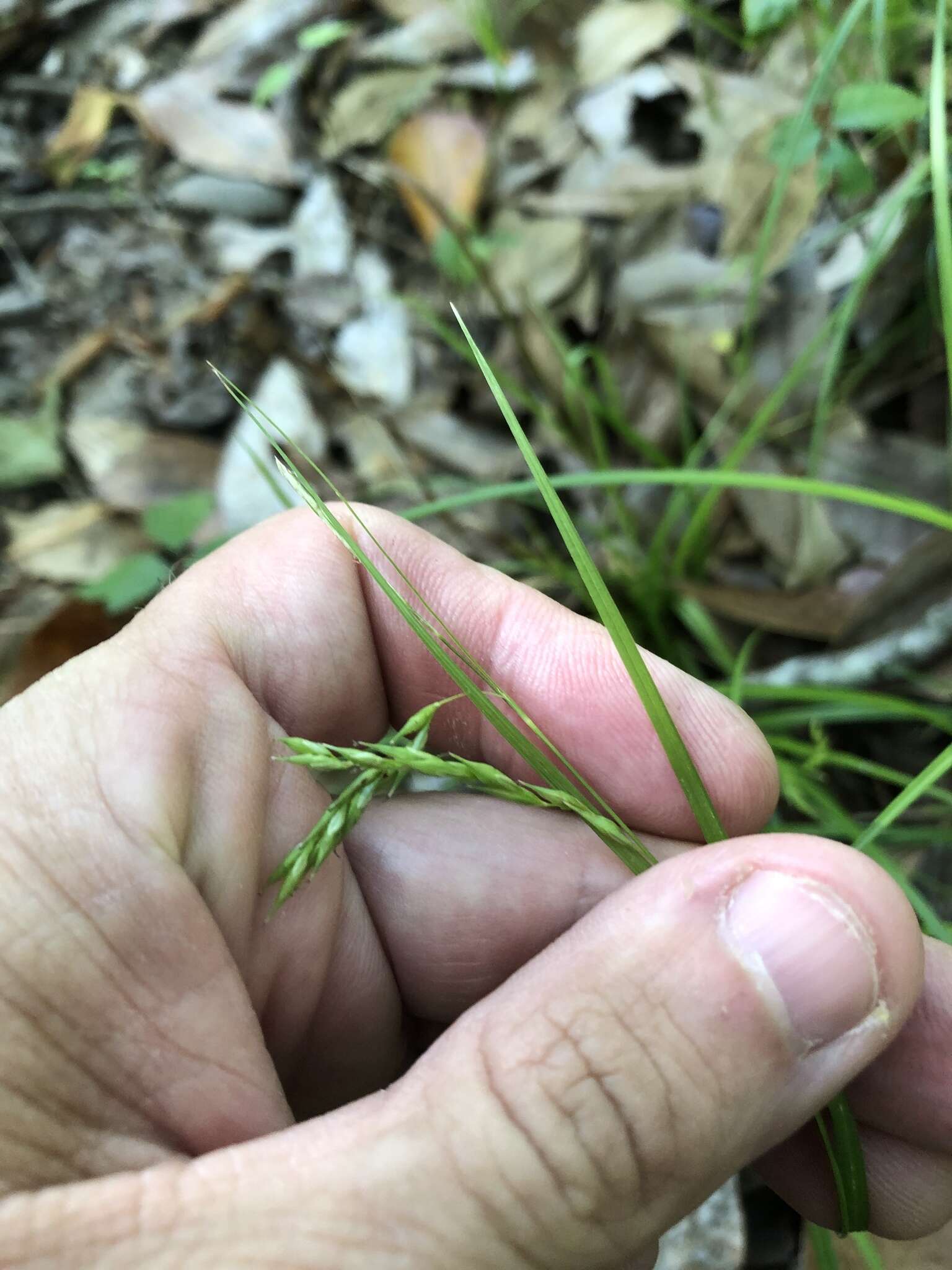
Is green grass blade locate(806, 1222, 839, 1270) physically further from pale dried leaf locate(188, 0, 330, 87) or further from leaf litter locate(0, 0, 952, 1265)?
pale dried leaf locate(188, 0, 330, 87)

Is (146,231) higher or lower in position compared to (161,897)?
higher

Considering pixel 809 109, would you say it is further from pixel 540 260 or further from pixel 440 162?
pixel 440 162

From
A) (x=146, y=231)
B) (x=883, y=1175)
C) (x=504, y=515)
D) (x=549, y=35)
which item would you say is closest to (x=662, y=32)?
(x=549, y=35)

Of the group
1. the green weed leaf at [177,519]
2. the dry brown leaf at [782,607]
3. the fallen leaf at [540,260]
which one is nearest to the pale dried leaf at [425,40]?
the fallen leaf at [540,260]

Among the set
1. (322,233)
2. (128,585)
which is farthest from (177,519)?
(322,233)

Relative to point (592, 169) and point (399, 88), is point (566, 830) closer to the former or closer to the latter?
point (592, 169)
